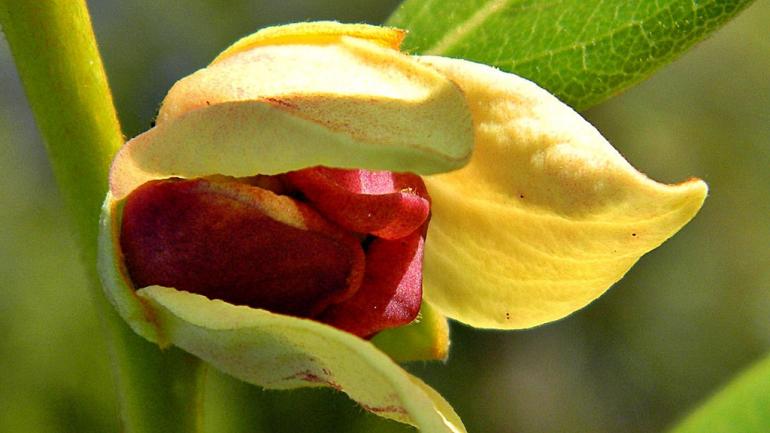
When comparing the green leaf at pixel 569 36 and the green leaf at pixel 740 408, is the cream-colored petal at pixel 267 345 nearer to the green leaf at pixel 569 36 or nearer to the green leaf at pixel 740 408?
the green leaf at pixel 569 36

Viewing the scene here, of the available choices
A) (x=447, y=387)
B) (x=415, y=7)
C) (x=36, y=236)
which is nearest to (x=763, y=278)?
(x=447, y=387)

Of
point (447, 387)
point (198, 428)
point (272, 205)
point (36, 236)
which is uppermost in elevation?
point (272, 205)

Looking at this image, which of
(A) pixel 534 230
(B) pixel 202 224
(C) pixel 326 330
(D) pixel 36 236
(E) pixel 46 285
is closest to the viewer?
(C) pixel 326 330

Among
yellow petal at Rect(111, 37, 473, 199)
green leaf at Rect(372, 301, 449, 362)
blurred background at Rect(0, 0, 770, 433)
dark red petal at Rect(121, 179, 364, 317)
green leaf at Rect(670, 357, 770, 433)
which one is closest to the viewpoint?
yellow petal at Rect(111, 37, 473, 199)

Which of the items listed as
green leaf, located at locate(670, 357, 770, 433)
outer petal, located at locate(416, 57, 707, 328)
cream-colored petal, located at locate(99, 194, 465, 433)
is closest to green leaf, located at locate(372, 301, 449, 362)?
outer petal, located at locate(416, 57, 707, 328)

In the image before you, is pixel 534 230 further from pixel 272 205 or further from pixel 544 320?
pixel 272 205

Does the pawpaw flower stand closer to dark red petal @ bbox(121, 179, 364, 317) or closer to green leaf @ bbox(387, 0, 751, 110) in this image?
dark red petal @ bbox(121, 179, 364, 317)

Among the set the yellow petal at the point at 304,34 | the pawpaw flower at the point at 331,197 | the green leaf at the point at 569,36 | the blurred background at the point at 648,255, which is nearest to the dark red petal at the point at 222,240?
the pawpaw flower at the point at 331,197
